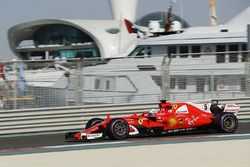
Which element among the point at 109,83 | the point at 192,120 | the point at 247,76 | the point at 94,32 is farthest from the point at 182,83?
the point at 94,32

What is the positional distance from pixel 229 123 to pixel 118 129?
2280 millimetres

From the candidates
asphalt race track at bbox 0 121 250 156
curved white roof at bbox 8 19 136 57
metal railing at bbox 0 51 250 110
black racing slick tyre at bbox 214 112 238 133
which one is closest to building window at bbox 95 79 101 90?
metal railing at bbox 0 51 250 110

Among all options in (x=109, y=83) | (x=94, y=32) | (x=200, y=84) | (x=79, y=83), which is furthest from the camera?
(x=94, y=32)

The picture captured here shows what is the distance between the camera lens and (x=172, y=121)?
1069 centimetres

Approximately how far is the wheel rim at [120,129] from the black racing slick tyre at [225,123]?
6.26 feet

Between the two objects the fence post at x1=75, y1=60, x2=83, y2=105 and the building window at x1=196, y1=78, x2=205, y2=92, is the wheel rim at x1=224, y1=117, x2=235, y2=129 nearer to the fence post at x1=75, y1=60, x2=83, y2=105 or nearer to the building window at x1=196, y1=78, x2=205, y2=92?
the building window at x1=196, y1=78, x2=205, y2=92

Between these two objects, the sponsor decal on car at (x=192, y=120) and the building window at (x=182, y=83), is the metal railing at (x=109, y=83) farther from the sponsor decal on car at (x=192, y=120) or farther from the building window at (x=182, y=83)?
the sponsor decal on car at (x=192, y=120)

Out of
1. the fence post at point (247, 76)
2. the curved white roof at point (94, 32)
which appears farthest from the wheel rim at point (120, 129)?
the curved white roof at point (94, 32)

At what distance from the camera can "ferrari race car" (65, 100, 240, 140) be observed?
33.6 feet

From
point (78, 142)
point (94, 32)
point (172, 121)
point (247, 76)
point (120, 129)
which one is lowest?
point (78, 142)

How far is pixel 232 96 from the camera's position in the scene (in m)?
14.2

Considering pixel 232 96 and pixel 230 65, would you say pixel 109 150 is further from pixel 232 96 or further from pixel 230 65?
pixel 230 65

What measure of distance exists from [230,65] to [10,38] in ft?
197

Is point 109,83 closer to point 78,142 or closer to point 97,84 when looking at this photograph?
point 97,84
